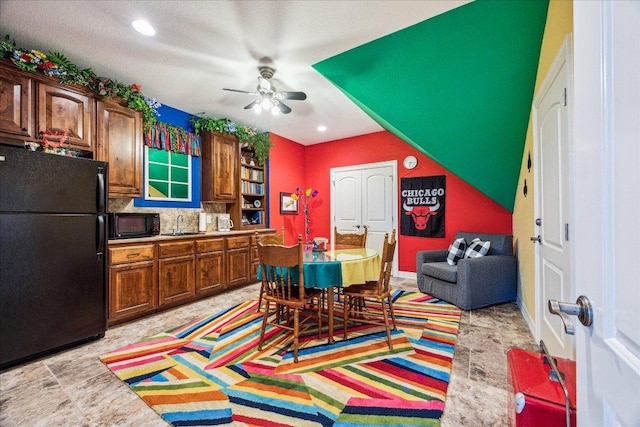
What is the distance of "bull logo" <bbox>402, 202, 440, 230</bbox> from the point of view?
4.66 metres

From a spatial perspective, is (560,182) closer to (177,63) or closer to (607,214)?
(607,214)

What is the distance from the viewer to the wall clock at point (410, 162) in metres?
4.79

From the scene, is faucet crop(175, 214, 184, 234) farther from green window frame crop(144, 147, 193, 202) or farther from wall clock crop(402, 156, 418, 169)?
wall clock crop(402, 156, 418, 169)

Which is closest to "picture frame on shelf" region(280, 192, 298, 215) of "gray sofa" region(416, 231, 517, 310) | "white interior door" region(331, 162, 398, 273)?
"white interior door" region(331, 162, 398, 273)

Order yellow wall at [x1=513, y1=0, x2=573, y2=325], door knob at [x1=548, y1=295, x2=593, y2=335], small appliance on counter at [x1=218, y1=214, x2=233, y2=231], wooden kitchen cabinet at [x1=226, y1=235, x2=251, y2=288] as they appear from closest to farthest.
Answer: door knob at [x1=548, y1=295, x2=593, y2=335]
yellow wall at [x1=513, y1=0, x2=573, y2=325]
wooden kitchen cabinet at [x1=226, y1=235, x2=251, y2=288]
small appliance on counter at [x1=218, y1=214, x2=233, y2=231]

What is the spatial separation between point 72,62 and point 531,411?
14.1 ft

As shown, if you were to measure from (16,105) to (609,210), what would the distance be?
3836mm

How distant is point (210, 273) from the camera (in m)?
3.80

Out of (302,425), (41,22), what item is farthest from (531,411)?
(41,22)

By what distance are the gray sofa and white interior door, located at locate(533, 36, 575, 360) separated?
0.89m

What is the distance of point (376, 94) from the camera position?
3057 mm

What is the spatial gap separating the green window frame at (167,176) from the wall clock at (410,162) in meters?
3.59

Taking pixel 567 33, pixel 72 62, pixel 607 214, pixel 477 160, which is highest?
pixel 72 62

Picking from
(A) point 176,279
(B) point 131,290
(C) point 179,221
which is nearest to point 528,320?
(A) point 176,279
